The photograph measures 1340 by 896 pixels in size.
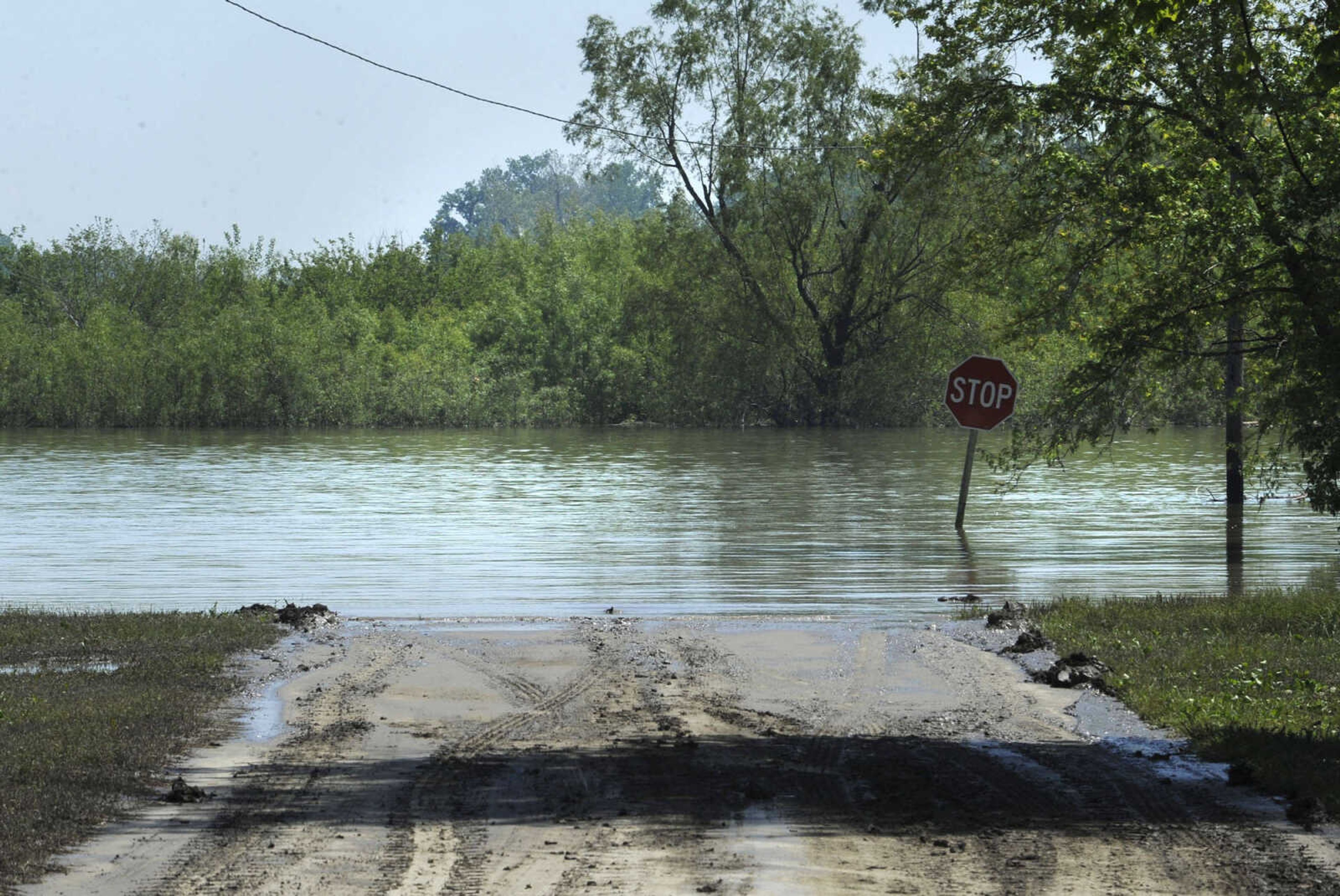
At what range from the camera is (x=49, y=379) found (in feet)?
234

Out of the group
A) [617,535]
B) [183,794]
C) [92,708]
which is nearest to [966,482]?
[617,535]

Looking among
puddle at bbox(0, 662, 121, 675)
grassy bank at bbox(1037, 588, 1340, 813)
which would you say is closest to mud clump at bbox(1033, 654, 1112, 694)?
grassy bank at bbox(1037, 588, 1340, 813)

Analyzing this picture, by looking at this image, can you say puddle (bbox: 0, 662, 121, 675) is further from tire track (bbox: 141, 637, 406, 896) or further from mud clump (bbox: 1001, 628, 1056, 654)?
mud clump (bbox: 1001, 628, 1056, 654)

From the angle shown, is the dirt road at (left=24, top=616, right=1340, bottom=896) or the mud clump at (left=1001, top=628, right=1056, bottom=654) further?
the mud clump at (left=1001, top=628, right=1056, bottom=654)

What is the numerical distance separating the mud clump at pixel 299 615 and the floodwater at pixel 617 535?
1258mm

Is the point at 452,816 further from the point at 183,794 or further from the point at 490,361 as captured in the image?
the point at 490,361

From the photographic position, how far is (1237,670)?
1100 centimetres

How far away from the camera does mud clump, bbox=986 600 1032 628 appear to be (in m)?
13.8

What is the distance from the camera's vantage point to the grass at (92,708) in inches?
279

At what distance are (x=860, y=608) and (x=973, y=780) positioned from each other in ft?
26.8

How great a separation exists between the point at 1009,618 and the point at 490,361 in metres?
65.5

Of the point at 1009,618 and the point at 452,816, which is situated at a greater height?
the point at 452,816

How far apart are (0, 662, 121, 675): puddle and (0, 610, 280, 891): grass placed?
0.6 inches

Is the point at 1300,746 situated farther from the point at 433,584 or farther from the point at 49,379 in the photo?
the point at 49,379
